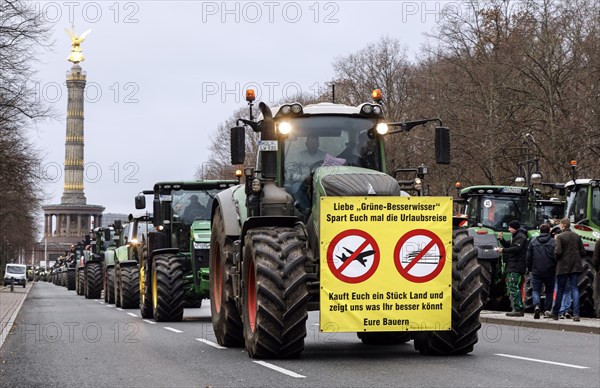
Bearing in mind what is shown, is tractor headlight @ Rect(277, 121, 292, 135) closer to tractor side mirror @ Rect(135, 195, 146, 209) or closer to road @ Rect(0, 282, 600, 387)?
road @ Rect(0, 282, 600, 387)

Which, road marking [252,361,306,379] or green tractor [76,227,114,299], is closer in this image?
road marking [252,361,306,379]

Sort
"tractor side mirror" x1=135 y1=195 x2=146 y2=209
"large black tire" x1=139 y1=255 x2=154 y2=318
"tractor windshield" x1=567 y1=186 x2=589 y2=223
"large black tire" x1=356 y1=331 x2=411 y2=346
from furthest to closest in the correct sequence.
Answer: "tractor side mirror" x1=135 y1=195 x2=146 y2=209 → "large black tire" x1=139 y1=255 x2=154 y2=318 → "tractor windshield" x1=567 y1=186 x2=589 y2=223 → "large black tire" x1=356 y1=331 x2=411 y2=346

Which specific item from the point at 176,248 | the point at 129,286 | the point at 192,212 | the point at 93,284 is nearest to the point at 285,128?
the point at 176,248

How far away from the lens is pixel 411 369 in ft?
41.3

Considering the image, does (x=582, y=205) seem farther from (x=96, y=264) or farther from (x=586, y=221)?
(x=96, y=264)

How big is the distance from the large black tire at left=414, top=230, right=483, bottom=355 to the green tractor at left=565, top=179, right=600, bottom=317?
9615 mm

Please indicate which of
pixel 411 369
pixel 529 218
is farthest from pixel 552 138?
pixel 411 369

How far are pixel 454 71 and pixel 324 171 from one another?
3929 cm

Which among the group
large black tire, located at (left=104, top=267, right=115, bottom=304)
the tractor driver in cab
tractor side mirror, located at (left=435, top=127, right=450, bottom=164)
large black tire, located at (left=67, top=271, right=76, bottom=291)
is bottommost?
large black tire, located at (left=67, top=271, right=76, bottom=291)

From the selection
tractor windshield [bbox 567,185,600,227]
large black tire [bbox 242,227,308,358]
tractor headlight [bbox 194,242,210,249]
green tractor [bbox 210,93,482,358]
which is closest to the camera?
large black tire [bbox 242,227,308,358]

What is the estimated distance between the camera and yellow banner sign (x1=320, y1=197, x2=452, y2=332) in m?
13.5

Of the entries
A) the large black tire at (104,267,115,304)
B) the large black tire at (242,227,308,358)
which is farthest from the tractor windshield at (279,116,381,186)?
the large black tire at (104,267,115,304)

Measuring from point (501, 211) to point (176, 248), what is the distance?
7.64 metres

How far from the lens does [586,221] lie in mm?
24344
